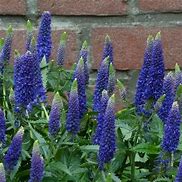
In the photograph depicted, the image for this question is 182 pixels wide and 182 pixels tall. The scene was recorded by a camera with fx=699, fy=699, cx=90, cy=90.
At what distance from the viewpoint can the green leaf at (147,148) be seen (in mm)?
1188

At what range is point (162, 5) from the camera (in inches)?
75.9

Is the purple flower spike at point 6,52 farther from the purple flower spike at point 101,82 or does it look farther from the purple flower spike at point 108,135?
the purple flower spike at point 108,135

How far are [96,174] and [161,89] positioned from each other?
20cm

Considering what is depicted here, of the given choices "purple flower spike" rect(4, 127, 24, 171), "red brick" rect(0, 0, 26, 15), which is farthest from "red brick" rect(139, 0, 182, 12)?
"purple flower spike" rect(4, 127, 24, 171)

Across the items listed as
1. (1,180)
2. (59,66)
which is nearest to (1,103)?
(59,66)

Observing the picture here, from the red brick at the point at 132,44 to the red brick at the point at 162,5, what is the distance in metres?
0.05

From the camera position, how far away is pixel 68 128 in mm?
1148

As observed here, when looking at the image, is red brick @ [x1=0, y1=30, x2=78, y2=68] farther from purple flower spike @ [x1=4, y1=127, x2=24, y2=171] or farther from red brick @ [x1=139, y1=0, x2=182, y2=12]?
purple flower spike @ [x1=4, y1=127, x2=24, y2=171]

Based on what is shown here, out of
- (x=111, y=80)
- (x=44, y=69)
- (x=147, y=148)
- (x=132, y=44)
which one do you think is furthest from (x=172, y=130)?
(x=132, y=44)

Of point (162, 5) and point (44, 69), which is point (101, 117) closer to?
point (44, 69)

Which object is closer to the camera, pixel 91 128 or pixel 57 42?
pixel 91 128

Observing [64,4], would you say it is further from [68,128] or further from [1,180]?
[1,180]

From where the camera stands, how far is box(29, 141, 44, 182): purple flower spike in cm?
103

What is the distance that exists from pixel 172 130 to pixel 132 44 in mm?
826
